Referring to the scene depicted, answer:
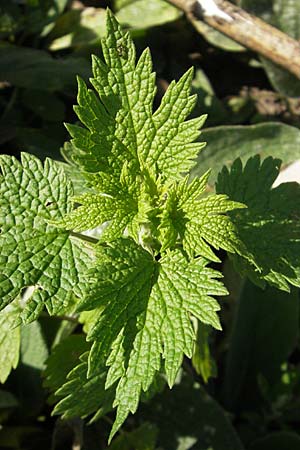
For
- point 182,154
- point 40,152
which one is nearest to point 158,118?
point 182,154

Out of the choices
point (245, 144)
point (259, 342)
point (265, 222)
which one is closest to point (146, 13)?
point (245, 144)

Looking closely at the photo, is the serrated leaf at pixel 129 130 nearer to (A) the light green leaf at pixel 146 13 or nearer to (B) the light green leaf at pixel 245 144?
(B) the light green leaf at pixel 245 144

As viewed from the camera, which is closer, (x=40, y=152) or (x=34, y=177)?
(x=34, y=177)

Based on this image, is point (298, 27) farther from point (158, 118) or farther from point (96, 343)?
point (96, 343)

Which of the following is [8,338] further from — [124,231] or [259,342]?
[259,342]

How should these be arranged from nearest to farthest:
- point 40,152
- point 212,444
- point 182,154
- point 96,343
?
point 96,343 → point 182,154 → point 212,444 → point 40,152

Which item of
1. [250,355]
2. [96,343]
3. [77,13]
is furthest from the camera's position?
[77,13]

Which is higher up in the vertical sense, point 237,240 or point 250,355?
point 237,240

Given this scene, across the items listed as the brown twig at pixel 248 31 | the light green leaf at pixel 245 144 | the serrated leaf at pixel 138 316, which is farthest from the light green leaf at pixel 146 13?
the serrated leaf at pixel 138 316
